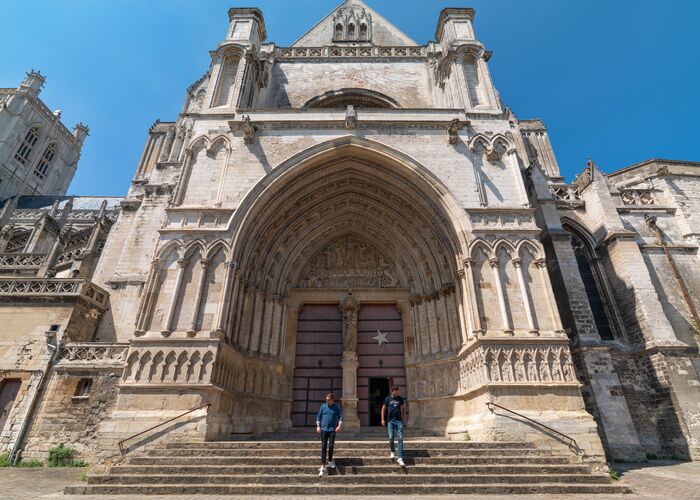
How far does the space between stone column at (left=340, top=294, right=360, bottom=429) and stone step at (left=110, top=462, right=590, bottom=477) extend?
374 centimetres

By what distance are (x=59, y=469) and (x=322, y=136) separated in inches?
373

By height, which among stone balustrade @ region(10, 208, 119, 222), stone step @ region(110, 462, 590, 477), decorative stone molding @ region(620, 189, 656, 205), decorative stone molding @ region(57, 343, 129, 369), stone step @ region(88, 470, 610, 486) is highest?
stone balustrade @ region(10, 208, 119, 222)

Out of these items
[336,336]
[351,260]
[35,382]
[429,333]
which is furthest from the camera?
[351,260]

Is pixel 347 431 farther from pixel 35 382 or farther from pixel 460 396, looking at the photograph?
pixel 35 382

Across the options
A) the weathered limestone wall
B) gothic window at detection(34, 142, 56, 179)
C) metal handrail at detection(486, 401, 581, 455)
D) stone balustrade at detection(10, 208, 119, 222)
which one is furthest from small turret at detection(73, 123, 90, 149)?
metal handrail at detection(486, 401, 581, 455)

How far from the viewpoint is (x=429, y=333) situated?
923 cm

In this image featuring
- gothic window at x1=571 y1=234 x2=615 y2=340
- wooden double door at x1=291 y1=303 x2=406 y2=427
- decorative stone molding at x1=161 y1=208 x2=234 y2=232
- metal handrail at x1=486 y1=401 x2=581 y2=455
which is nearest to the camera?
metal handrail at x1=486 y1=401 x2=581 y2=455

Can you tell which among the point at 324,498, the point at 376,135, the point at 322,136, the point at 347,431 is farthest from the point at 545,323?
the point at 322,136

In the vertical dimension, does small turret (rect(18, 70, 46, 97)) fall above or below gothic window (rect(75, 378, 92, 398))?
above

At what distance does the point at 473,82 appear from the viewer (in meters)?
11.3

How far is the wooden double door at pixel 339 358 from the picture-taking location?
9.27m

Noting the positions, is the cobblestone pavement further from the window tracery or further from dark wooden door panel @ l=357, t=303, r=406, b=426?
the window tracery

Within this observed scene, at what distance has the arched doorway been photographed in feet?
28.9

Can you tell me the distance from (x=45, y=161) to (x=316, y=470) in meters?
47.9
